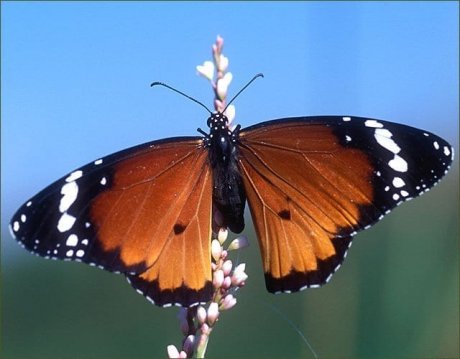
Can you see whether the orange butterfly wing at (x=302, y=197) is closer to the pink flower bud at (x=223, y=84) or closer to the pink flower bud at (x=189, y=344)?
the pink flower bud at (x=223, y=84)

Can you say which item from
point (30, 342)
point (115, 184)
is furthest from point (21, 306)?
point (115, 184)

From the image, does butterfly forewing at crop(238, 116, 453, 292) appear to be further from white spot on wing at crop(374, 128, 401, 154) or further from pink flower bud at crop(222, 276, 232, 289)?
pink flower bud at crop(222, 276, 232, 289)

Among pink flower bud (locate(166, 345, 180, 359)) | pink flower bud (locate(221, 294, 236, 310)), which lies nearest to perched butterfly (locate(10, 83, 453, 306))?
pink flower bud (locate(221, 294, 236, 310))

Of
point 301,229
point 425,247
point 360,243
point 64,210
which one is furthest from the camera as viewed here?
point 360,243

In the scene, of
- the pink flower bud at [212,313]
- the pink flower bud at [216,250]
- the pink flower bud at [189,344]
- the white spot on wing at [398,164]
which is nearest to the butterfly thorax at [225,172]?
the pink flower bud at [216,250]

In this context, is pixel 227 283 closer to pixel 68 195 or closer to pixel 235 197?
pixel 235 197

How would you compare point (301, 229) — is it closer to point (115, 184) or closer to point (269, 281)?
point (269, 281)

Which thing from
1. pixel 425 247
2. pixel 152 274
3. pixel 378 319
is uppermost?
pixel 152 274
